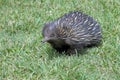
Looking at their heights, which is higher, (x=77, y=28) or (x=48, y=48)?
(x=77, y=28)

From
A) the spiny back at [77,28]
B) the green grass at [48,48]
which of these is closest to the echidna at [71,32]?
the spiny back at [77,28]

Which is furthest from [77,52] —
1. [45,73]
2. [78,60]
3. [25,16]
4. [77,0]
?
[77,0]

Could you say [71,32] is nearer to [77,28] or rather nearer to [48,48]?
[77,28]

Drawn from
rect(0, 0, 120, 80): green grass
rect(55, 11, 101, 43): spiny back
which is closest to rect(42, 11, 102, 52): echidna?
rect(55, 11, 101, 43): spiny back

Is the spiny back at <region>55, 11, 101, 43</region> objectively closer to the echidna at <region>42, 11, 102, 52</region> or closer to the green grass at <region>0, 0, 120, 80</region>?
the echidna at <region>42, 11, 102, 52</region>

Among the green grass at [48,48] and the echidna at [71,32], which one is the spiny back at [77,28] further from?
the green grass at [48,48]

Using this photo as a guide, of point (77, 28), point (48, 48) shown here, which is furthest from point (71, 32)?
point (48, 48)

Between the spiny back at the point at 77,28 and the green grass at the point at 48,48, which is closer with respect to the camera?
the green grass at the point at 48,48
